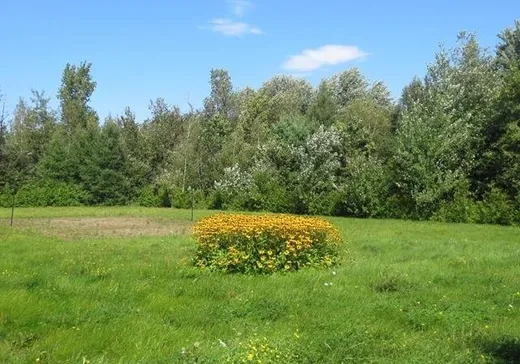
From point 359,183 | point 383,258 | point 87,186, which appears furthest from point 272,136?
point 383,258

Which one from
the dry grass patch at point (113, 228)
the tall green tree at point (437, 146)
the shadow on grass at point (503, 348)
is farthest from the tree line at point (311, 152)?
the shadow on grass at point (503, 348)

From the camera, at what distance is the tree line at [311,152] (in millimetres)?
26906

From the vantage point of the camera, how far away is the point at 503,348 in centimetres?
584

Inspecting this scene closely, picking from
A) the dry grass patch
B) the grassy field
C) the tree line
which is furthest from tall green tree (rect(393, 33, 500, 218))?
the grassy field

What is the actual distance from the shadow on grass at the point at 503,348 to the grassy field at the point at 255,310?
12 millimetres

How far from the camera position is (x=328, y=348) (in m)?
5.64

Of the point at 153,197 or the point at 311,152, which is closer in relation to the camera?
the point at 311,152

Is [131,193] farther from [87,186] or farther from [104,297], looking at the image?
[104,297]

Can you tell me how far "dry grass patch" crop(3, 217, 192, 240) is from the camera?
→ 18109mm

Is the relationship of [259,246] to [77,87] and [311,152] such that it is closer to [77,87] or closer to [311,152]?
[311,152]

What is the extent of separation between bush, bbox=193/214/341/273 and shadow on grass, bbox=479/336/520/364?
4.55 m

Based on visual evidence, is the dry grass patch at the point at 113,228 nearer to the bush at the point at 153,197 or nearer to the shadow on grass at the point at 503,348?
the shadow on grass at the point at 503,348

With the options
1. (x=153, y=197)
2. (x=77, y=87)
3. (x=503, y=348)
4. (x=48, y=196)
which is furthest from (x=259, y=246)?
(x=77, y=87)

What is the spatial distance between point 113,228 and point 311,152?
1410 centimetres
